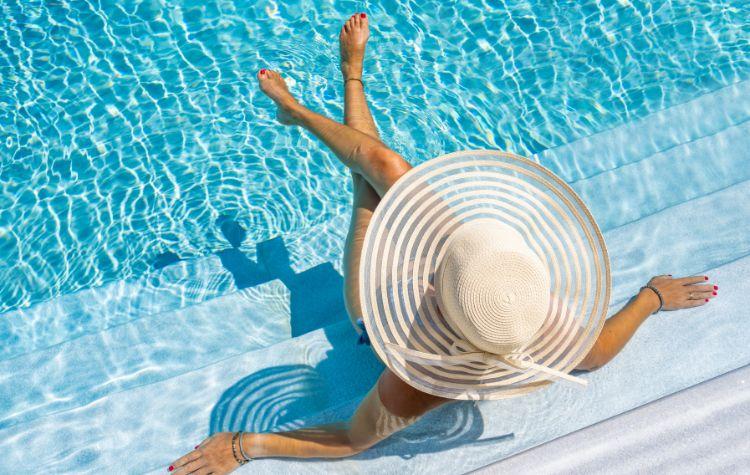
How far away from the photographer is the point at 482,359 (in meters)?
2.57

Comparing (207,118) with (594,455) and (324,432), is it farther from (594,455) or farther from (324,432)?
(594,455)

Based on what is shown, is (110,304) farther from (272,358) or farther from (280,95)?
(280,95)

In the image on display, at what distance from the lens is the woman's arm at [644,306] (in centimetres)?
338

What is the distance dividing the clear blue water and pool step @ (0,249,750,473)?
60.6 inches

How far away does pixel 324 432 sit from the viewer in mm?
3363

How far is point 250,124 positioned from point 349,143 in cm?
181

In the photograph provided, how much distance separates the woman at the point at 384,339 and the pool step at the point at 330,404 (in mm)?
120

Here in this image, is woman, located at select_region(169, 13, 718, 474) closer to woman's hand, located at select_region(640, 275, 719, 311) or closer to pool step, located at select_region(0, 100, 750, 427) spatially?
woman's hand, located at select_region(640, 275, 719, 311)

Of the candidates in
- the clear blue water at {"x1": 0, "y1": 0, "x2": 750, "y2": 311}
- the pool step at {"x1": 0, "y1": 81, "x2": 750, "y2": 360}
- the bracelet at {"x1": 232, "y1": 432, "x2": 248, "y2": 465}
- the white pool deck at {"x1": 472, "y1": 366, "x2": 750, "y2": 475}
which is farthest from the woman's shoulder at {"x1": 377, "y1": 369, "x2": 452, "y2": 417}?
the clear blue water at {"x1": 0, "y1": 0, "x2": 750, "y2": 311}

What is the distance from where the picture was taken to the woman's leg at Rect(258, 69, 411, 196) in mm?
3535

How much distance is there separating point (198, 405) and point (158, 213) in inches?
75.4

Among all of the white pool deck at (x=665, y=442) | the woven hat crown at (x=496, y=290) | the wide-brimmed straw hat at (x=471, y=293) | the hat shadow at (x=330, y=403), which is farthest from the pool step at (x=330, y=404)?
the woven hat crown at (x=496, y=290)

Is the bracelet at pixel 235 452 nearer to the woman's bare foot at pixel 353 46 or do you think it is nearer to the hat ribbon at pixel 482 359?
the hat ribbon at pixel 482 359

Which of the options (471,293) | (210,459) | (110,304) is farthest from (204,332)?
(471,293)
